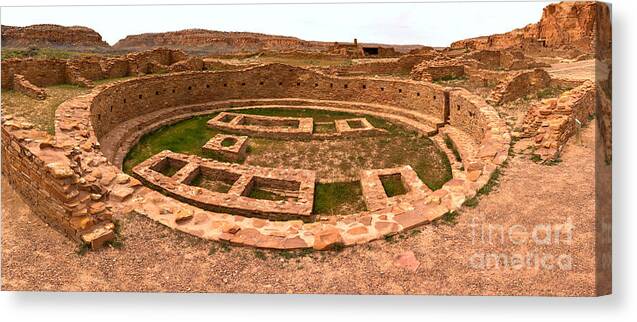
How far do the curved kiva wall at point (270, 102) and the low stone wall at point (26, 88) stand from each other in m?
1.32

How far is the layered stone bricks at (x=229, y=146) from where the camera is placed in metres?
13.5

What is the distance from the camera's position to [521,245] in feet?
20.3

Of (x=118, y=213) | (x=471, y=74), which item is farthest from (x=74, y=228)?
(x=471, y=74)

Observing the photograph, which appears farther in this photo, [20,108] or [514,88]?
[514,88]

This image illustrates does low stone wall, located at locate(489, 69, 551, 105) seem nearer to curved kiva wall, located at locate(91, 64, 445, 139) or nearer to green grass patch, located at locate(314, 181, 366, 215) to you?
curved kiva wall, located at locate(91, 64, 445, 139)

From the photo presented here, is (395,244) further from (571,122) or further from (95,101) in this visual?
(95,101)

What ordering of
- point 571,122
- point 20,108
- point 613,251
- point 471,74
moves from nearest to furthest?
point 613,251
point 571,122
point 20,108
point 471,74

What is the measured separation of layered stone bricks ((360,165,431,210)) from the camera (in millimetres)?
9953

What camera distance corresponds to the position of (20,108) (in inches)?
498

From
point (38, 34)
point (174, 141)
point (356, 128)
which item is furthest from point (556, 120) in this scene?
point (38, 34)

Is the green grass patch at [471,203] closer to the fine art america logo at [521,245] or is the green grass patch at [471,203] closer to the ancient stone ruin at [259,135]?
the ancient stone ruin at [259,135]

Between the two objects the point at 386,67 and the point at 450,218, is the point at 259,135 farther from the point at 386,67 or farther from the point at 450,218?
the point at 386,67

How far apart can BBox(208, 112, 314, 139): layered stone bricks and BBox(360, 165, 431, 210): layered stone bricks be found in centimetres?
486

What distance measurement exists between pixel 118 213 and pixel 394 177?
7.64 m
